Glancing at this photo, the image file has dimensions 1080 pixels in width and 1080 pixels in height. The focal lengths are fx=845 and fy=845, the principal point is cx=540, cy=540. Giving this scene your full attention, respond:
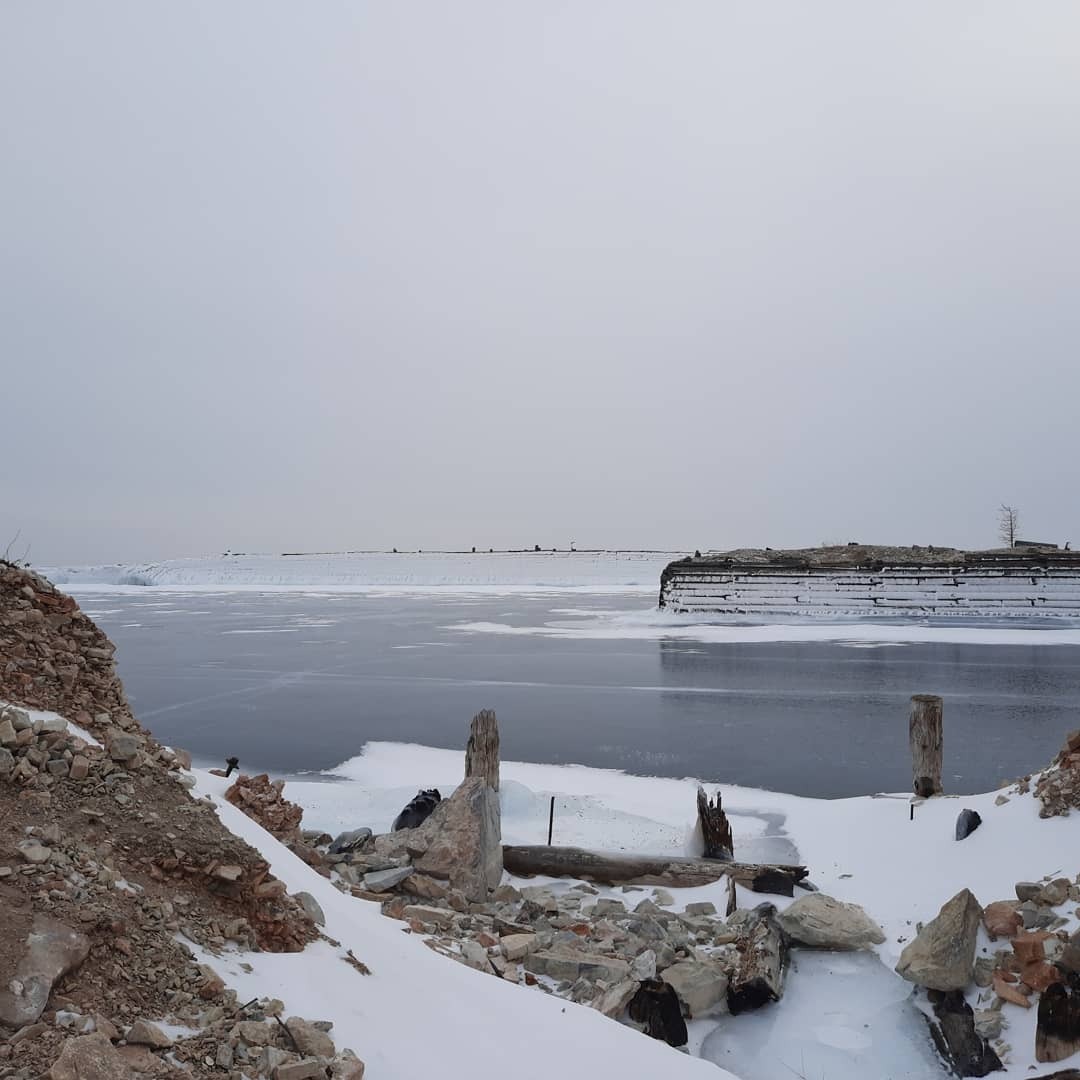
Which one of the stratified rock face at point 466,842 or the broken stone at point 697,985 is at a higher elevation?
the stratified rock face at point 466,842

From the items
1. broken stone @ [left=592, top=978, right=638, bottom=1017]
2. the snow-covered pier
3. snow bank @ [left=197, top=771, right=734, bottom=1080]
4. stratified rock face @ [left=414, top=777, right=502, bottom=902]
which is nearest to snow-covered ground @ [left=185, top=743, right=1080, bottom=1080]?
snow bank @ [left=197, top=771, right=734, bottom=1080]

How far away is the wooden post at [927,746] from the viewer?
28.0 ft

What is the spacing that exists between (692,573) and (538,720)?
Result: 22.6 meters

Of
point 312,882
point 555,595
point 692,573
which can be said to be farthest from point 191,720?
point 555,595

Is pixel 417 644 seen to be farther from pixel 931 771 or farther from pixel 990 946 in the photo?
pixel 990 946

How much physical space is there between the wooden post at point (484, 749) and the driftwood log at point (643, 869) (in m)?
1.03

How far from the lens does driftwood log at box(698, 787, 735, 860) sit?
737 cm

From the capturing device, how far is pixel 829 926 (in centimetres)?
581

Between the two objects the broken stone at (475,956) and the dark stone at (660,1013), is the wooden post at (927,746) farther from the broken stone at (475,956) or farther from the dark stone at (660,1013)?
the broken stone at (475,956)

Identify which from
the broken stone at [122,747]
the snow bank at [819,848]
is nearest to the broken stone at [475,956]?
the snow bank at [819,848]

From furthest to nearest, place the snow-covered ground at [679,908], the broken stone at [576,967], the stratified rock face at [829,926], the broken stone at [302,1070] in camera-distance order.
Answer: the stratified rock face at [829,926] → the broken stone at [576,967] → the snow-covered ground at [679,908] → the broken stone at [302,1070]

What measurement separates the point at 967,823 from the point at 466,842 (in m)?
4.10

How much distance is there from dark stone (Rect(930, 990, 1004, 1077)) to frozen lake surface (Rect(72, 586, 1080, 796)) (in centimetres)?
475

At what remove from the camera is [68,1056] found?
87.0 inches
